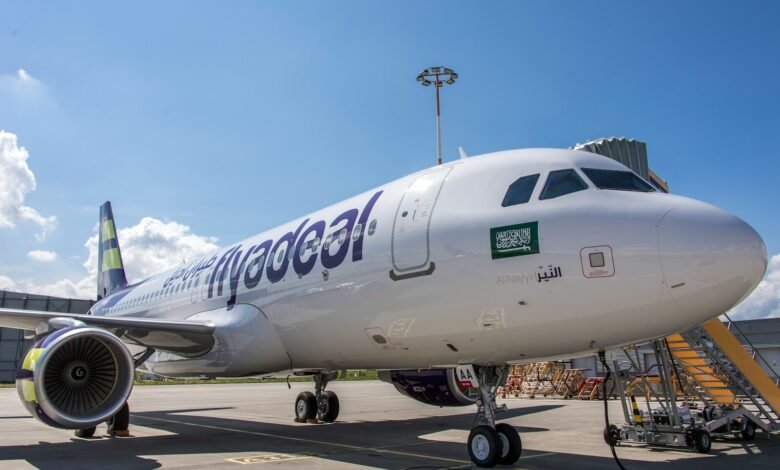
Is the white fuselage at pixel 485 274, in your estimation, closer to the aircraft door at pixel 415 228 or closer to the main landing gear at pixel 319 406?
the aircraft door at pixel 415 228

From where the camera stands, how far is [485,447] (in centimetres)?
741

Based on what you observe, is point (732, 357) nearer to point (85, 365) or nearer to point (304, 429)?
point (304, 429)

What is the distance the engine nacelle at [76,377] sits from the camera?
8.38 metres

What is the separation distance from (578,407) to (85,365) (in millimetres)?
14531

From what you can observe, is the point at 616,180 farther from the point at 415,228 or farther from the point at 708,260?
the point at 415,228

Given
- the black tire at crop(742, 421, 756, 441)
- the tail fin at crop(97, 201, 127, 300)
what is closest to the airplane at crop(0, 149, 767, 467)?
the black tire at crop(742, 421, 756, 441)

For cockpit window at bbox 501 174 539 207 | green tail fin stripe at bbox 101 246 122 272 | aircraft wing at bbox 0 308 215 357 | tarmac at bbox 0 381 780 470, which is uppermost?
green tail fin stripe at bbox 101 246 122 272

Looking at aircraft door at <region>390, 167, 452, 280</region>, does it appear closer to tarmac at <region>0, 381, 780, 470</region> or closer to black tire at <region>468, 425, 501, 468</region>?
black tire at <region>468, 425, 501, 468</region>

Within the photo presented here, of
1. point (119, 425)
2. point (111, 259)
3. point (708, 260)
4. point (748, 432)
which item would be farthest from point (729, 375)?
point (111, 259)

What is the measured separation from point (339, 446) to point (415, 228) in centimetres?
417

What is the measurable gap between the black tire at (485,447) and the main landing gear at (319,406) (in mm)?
6785

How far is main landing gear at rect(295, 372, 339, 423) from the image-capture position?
560 inches

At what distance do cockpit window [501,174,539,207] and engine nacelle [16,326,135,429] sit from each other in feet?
18.9

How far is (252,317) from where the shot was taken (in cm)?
1104
